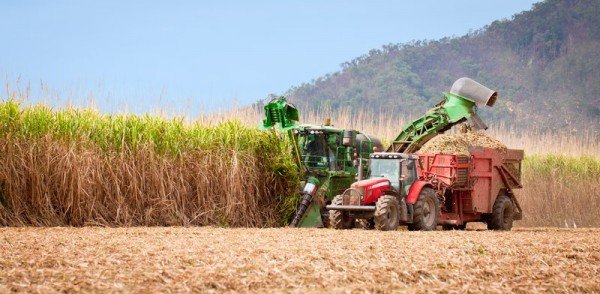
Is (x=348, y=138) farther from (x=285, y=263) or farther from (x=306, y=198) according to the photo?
(x=285, y=263)

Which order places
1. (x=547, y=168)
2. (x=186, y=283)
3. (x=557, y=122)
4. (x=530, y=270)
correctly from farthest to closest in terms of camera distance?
1. (x=557, y=122)
2. (x=547, y=168)
3. (x=530, y=270)
4. (x=186, y=283)

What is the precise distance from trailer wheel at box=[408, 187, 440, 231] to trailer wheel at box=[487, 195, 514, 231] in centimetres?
219

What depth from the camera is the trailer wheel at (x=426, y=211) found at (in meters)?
16.5

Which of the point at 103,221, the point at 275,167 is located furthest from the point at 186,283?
the point at 275,167

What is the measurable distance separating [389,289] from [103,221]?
8.50m

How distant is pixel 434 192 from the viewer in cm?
1702

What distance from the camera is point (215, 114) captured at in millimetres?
18656

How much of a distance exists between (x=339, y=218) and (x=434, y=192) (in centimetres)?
189

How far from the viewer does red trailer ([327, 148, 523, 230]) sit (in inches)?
635

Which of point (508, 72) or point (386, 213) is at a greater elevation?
point (508, 72)

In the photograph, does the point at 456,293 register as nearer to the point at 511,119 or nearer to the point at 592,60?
the point at 511,119

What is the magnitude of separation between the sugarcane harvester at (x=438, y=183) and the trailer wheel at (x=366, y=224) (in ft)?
0.23

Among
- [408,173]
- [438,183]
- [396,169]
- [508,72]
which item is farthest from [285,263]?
[508,72]

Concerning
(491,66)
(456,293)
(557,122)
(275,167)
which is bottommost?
(456,293)
